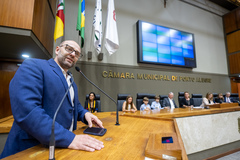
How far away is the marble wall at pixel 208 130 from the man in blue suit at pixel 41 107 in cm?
168

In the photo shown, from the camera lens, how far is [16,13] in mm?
1878

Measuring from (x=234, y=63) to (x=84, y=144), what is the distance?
338 inches

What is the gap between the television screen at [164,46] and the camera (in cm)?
454

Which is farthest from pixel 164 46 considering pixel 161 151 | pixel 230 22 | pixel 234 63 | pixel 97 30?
pixel 161 151

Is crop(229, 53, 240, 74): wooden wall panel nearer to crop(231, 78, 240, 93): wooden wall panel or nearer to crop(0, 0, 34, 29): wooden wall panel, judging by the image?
crop(231, 78, 240, 93): wooden wall panel

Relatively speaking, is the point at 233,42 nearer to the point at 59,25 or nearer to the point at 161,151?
the point at 59,25

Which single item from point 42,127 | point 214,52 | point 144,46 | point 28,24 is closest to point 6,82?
point 28,24

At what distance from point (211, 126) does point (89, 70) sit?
3372mm

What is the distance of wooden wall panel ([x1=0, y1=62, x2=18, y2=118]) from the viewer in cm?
257

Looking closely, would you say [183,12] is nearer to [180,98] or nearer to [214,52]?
[214,52]

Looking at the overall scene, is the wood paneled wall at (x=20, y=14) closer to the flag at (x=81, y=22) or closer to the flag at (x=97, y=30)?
the flag at (x=81, y=22)

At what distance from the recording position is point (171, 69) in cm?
514

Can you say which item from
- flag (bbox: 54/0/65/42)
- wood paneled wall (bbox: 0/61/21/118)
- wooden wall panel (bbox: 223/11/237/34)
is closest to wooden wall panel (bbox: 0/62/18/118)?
wood paneled wall (bbox: 0/61/21/118)

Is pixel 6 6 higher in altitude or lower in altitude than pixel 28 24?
higher
